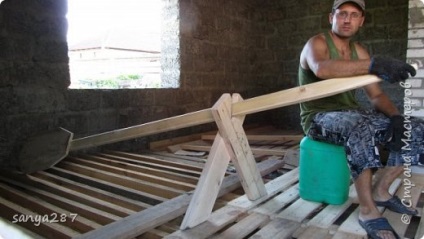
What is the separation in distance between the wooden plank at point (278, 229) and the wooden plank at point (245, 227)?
0.15 ft

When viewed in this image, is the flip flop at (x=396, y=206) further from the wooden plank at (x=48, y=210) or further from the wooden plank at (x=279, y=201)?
the wooden plank at (x=48, y=210)

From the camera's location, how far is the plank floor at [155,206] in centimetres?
167

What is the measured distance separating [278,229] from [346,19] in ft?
4.34

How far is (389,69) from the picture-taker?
143 cm

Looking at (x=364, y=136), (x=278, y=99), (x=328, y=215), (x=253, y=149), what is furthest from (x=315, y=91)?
(x=253, y=149)

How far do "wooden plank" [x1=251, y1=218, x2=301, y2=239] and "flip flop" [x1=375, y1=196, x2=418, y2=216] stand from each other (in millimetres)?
584

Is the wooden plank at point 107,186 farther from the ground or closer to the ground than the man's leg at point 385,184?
closer to the ground

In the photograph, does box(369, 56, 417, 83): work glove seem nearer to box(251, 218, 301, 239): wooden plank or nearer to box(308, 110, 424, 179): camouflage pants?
box(308, 110, 424, 179): camouflage pants

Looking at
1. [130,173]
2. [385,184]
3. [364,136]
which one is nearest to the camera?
[364,136]

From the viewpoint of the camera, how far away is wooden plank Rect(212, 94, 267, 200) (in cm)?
175

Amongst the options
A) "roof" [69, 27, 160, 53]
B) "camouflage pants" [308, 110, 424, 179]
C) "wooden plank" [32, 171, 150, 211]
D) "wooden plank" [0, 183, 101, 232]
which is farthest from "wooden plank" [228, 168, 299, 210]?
"roof" [69, 27, 160, 53]

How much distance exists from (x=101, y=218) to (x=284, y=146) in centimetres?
238

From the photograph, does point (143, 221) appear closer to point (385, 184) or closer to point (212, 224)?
point (212, 224)

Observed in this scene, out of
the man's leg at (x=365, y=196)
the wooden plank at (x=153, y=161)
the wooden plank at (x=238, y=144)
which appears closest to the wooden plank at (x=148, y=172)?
the wooden plank at (x=153, y=161)
